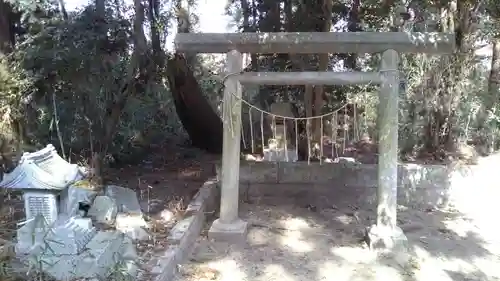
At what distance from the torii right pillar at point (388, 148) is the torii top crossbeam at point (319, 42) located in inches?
6.2

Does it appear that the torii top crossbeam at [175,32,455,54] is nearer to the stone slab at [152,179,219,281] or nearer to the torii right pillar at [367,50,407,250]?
the torii right pillar at [367,50,407,250]

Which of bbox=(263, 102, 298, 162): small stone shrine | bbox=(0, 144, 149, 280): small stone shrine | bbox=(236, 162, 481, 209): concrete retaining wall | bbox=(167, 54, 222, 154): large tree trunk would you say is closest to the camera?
bbox=(0, 144, 149, 280): small stone shrine

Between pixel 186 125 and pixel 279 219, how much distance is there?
3.74 metres

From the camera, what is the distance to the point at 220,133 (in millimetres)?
8984

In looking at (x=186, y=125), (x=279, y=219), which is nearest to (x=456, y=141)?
(x=279, y=219)

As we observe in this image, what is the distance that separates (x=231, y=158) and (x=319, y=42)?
150 cm

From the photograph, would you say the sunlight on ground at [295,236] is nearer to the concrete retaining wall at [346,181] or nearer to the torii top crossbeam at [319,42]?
the concrete retaining wall at [346,181]

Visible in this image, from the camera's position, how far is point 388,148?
15.7 feet

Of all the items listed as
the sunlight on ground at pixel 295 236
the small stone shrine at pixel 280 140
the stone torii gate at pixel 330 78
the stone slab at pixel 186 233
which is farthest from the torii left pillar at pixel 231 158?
the small stone shrine at pixel 280 140

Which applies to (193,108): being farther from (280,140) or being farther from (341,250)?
(341,250)

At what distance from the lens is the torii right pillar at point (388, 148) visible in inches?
187

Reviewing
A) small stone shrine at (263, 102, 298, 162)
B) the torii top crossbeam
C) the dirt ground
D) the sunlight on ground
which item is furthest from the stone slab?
the torii top crossbeam

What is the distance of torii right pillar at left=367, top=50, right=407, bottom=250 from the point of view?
4746 millimetres

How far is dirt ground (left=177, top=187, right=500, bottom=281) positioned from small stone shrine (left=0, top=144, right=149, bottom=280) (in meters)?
0.72
